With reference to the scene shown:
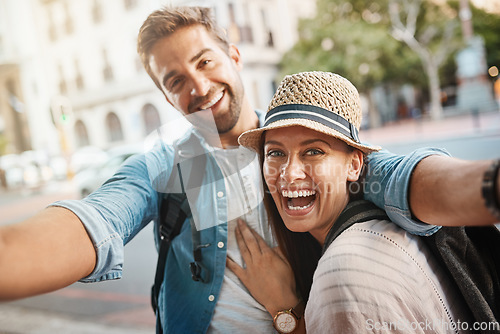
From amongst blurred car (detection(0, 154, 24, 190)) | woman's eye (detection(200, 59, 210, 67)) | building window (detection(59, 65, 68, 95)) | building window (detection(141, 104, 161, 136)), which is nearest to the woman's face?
woman's eye (detection(200, 59, 210, 67))

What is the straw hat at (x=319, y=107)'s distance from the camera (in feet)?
3.14

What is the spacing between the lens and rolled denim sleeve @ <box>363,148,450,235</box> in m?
0.85

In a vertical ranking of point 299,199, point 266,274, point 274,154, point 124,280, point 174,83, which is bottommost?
point 124,280

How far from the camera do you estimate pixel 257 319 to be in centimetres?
109

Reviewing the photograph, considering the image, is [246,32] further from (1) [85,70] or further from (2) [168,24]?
(1) [85,70]

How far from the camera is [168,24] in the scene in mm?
1130

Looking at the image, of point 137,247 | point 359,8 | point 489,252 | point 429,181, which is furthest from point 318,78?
point 137,247

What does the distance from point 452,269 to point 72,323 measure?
325 centimetres

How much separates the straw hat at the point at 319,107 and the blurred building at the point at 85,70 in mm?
459

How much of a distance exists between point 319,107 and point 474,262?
0.57 meters

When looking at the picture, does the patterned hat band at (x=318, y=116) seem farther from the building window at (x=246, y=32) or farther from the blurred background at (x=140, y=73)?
the building window at (x=246, y=32)

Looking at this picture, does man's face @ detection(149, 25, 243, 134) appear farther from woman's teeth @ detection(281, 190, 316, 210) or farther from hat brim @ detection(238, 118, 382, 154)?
woman's teeth @ detection(281, 190, 316, 210)

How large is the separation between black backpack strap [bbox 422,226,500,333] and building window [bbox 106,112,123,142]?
1276mm

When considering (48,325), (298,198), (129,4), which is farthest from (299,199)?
(48,325)
